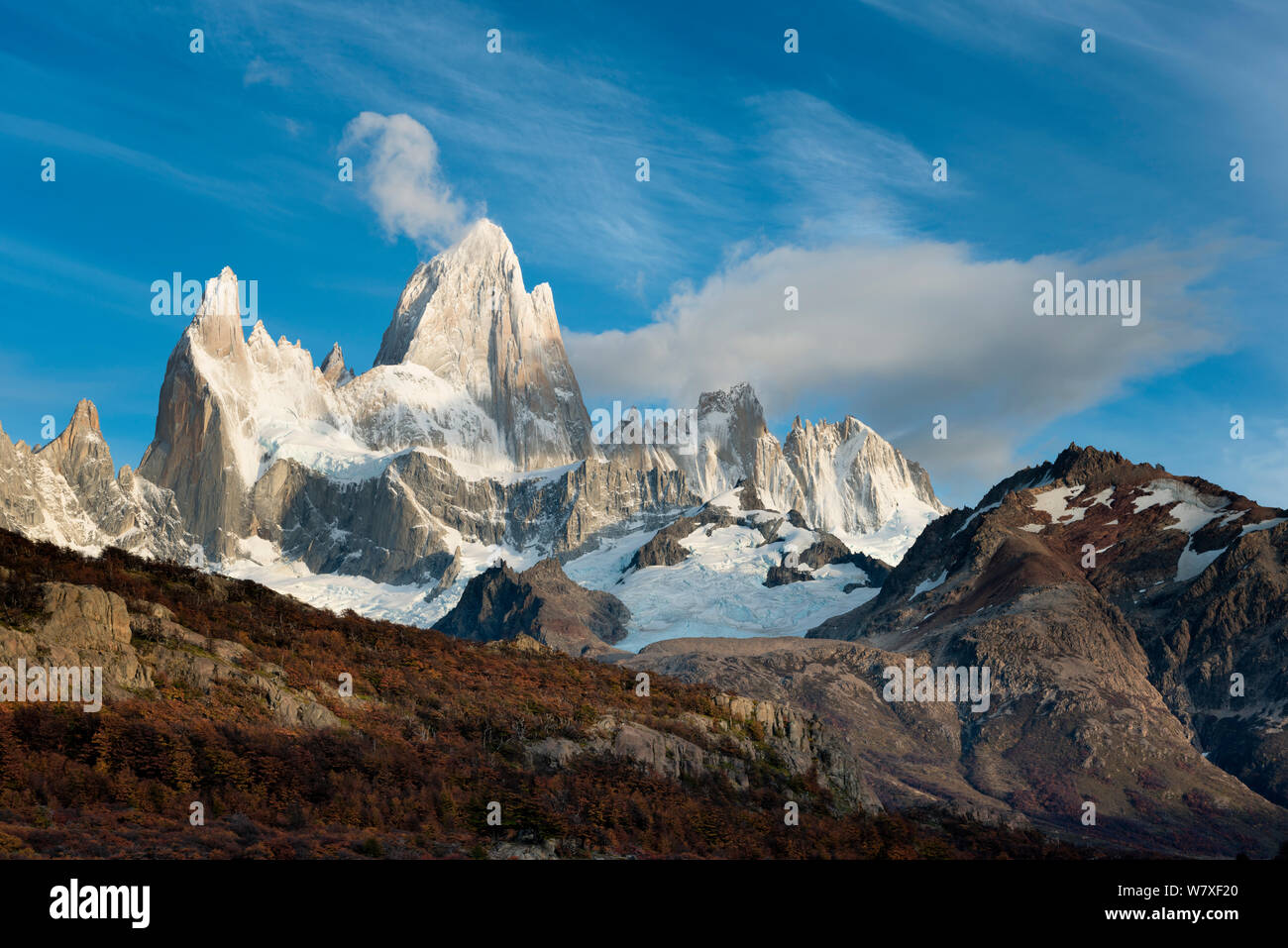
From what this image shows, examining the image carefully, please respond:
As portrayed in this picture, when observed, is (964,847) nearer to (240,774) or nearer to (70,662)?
(240,774)

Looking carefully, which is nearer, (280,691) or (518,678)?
(280,691)

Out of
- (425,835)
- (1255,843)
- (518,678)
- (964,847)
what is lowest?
(1255,843)
